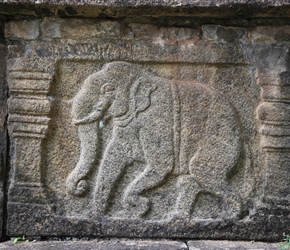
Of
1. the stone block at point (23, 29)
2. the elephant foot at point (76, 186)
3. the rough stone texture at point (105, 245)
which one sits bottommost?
the rough stone texture at point (105, 245)

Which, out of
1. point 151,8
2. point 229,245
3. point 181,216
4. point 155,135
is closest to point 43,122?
point 155,135

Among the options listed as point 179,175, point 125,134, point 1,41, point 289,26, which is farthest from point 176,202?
point 1,41

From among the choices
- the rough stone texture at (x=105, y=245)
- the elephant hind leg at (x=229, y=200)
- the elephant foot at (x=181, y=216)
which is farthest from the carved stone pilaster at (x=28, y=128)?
the elephant hind leg at (x=229, y=200)

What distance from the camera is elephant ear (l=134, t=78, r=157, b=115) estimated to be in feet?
8.81

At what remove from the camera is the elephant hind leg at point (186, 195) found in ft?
8.83

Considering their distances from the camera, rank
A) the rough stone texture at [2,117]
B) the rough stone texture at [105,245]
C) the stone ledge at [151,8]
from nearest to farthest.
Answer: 1. the stone ledge at [151,8]
2. the rough stone texture at [105,245]
3. the rough stone texture at [2,117]

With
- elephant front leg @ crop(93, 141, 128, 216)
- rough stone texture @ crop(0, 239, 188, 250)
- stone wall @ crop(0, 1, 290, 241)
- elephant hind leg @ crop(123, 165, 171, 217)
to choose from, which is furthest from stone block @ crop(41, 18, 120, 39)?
rough stone texture @ crop(0, 239, 188, 250)

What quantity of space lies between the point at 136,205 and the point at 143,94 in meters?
0.78

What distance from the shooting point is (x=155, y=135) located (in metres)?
2.69

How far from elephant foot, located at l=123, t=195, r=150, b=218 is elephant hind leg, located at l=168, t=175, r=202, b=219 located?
0.67 ft

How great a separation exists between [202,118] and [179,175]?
17.1 inches

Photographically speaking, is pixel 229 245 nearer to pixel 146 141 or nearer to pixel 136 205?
pixel 136 205

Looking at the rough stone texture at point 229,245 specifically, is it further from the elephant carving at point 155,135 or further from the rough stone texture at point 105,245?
the elephant carving at point 155,135

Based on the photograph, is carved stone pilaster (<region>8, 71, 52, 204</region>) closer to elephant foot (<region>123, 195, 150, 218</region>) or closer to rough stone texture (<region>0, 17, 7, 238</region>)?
rough stone texture (<region>0, 17, 7, 238</region>)
